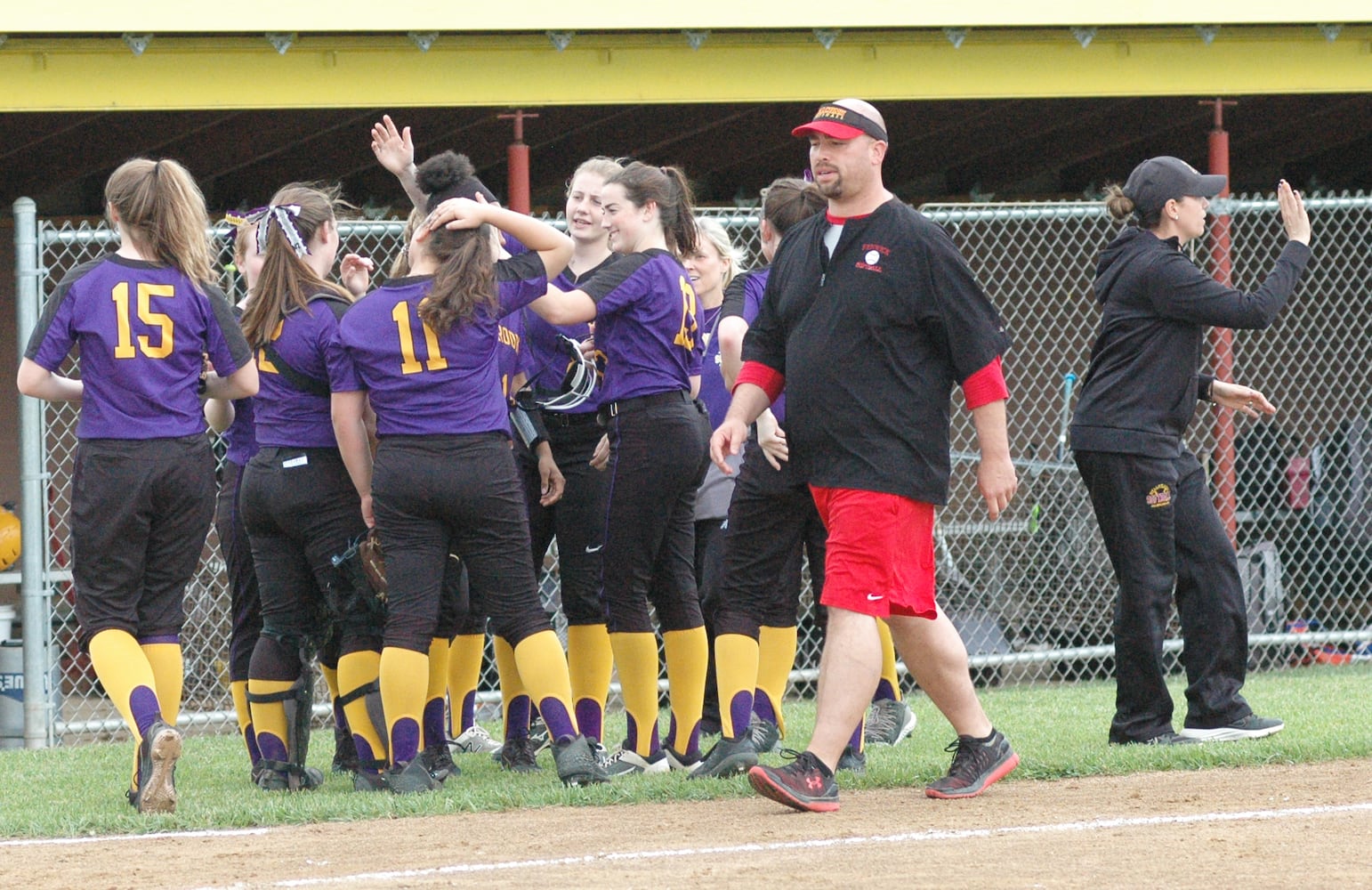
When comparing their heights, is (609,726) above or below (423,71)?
below

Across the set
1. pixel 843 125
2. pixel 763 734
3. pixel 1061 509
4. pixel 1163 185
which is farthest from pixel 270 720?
pixel 1061 509

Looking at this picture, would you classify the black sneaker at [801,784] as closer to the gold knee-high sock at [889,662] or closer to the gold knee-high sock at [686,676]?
the gold knee-high sock at [686,676]

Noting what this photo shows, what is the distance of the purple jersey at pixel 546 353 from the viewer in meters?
5.85

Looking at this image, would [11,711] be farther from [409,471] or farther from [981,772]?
[981,772]

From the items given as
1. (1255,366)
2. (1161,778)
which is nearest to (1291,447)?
(1255,366)

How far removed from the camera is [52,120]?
9719mm

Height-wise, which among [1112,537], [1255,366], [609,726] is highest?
[1255,366]

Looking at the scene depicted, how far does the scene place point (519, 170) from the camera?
8539mm

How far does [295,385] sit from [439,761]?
1340 mm

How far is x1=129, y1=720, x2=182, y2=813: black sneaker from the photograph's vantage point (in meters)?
5.02

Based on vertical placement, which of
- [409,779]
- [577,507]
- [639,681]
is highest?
[577,507]

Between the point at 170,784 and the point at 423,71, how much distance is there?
4537 mm

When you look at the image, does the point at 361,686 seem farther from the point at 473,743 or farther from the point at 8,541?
the point at 8,541

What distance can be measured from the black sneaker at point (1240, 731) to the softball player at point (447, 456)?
2239mm
